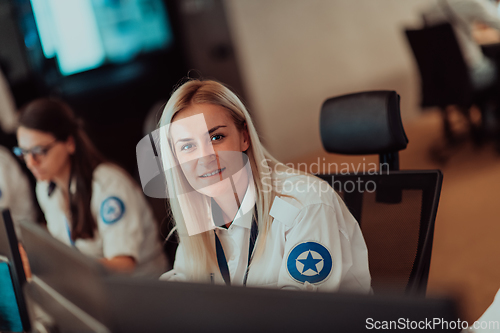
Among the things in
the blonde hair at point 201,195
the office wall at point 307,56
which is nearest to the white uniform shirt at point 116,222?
the blonde hair at point 201,195

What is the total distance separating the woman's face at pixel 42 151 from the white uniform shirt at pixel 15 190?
0.68 m

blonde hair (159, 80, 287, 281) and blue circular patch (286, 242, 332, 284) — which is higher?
blonde hair (159, 80, 287, 281)

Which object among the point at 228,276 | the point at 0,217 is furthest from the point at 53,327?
the point at 228,276

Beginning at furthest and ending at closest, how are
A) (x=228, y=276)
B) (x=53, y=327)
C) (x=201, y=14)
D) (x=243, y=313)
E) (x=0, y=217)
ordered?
1. (x=201, y=14)
2. (x=228, y=276)
3. (x=0, y=217)
4. (x=53, y=327)
5. (x=243, y=313)

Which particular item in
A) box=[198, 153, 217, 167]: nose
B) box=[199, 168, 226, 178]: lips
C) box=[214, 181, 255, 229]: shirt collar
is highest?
box=[198, 153, 217, 167]: nose

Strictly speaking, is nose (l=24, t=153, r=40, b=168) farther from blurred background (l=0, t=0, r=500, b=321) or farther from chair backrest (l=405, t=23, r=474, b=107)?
chair backrest (l=405, t=23, r=474, b=107)

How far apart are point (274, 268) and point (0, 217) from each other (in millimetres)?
583

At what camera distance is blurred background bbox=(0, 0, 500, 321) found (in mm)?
2838

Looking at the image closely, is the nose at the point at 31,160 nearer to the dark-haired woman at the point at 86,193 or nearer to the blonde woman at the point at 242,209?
the dark-haired woman at the point at 86,193

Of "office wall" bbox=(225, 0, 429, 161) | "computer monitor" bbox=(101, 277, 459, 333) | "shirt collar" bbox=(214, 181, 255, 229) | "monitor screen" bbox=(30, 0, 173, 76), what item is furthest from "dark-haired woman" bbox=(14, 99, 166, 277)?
"office wall" bbox=(225, 0, 429, 161)

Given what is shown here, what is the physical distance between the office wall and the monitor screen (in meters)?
0.69

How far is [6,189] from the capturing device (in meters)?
2.18

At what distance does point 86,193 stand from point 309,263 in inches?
40.2

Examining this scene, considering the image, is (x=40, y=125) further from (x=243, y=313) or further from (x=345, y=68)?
(x=345, y=68)
